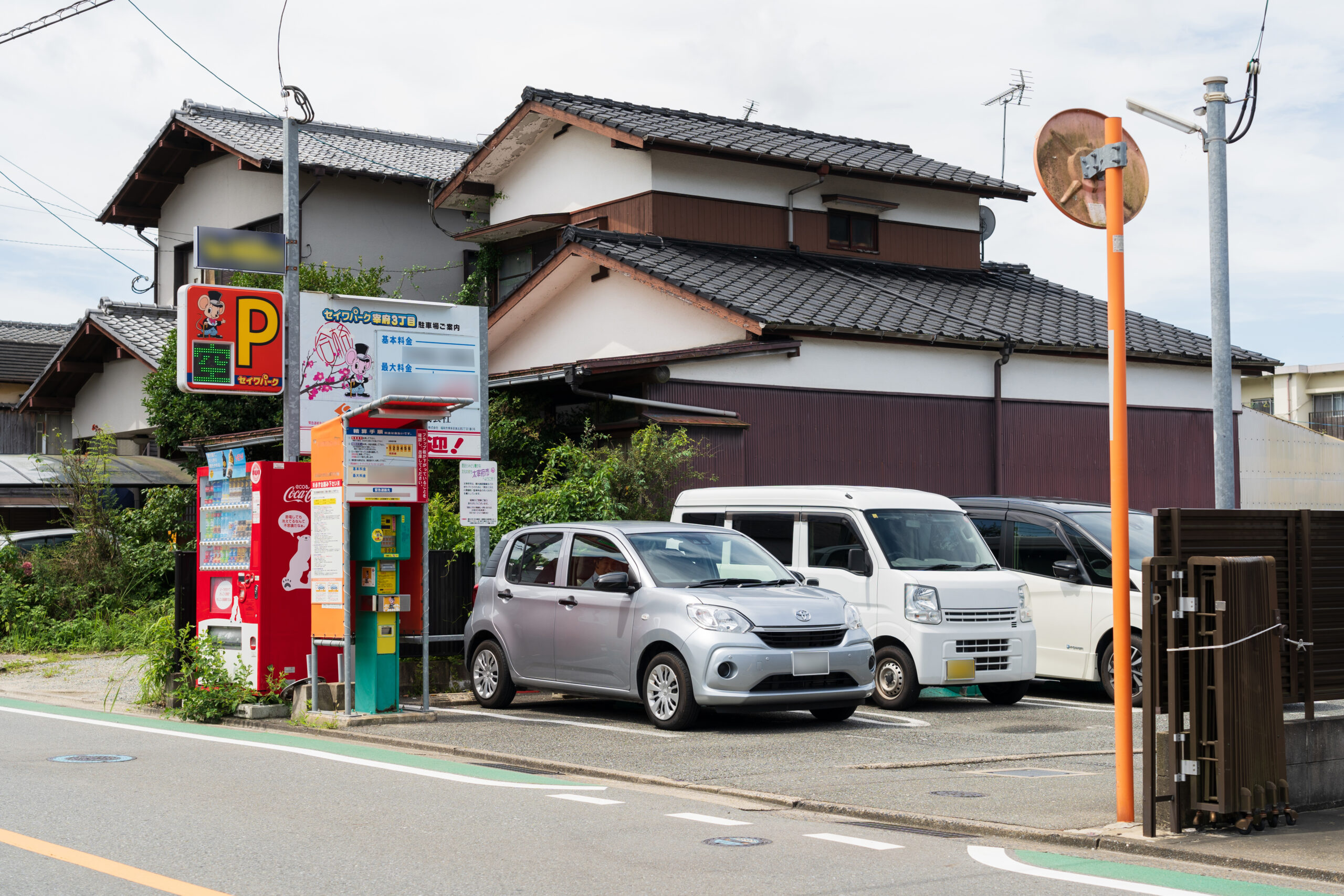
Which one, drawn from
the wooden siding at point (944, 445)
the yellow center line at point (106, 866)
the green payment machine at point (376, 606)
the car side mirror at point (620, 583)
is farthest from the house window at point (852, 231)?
the yellow center line at point (106, 866)

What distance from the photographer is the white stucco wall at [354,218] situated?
28.8m

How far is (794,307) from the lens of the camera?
19.6 m

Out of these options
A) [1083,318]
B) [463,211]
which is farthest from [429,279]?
[1083,318]

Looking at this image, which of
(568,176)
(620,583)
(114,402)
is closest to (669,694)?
(620,583)

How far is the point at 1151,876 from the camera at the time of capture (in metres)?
6.41

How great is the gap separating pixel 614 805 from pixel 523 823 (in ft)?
2.69

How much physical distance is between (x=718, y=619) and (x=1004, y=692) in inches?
147

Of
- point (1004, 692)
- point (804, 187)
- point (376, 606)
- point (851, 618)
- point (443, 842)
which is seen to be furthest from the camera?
point (804, 187)

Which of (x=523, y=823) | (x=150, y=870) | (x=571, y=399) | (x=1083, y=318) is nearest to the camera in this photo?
(x=150, y=870)

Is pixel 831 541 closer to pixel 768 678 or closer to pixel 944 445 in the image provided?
pixel 768 678

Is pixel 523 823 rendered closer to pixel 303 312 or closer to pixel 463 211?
pixel 303 312

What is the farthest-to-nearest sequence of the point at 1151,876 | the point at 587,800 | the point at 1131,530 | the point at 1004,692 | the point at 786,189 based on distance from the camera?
the point at 786,189 → the point at 1131,530 → the point at 1004,692 → the point at 587,800 → the point at 1151,876

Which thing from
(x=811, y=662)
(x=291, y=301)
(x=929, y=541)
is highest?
(x=291, y=301)

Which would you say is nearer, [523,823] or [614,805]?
[523,823]
